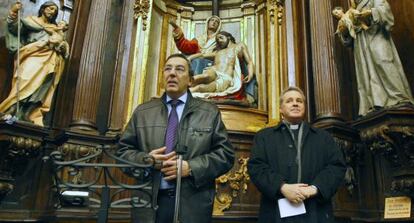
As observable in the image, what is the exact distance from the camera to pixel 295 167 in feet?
7.48

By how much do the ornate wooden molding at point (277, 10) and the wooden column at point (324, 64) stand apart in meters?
0.63

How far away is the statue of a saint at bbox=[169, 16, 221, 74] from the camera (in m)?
5.55

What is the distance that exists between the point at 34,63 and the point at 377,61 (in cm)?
325

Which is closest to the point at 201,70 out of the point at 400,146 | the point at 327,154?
the point at 400,146

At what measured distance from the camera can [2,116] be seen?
359 centimetres

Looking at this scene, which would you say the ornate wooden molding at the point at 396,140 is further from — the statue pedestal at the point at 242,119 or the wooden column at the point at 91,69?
the wooden column at the point at 91,69

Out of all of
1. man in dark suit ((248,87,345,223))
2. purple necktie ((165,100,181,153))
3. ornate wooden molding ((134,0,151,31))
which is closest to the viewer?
purple necktie ((165,100,181,153))

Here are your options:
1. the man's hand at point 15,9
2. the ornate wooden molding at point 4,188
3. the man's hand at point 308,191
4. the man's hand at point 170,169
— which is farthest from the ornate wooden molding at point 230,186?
the man's hand at point 15,9

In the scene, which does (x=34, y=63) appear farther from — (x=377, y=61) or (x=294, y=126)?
(x=377, y=61)

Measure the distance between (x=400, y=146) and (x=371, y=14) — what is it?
1.24m

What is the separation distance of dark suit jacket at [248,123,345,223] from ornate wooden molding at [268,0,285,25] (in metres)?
3.16

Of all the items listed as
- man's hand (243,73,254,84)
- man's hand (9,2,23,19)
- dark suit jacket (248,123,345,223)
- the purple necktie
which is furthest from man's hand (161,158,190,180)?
man's hand (243,73,254,84)

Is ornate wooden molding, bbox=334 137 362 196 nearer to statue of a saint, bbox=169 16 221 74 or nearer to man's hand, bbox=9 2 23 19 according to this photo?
statue of a saint, bbox=169 16 221 74

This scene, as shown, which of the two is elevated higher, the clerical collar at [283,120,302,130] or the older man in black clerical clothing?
the clerical collar at [283,120,302,130]
